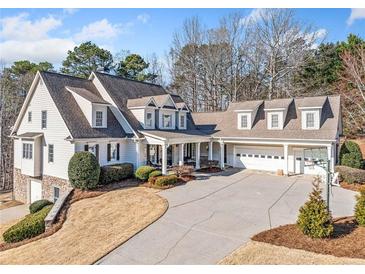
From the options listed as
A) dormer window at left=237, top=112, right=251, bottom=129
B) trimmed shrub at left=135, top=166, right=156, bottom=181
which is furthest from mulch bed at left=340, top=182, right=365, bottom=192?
trimmed shrub at left=135, top=166, right=156, bottom=181

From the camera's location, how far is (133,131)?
1950 centimetres

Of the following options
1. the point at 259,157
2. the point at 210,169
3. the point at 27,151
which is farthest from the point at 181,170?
the point at 27,151

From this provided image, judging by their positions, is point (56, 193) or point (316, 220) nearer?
point (316, 220)

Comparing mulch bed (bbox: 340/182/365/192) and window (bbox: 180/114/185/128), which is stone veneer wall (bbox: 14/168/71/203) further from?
mulch bed (bbox: 340/182/365/192)

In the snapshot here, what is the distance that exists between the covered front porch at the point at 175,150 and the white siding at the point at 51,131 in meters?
5.55

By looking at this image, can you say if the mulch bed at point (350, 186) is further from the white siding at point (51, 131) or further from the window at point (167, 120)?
the white siding at point (51, 131)

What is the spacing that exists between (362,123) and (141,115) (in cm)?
2823

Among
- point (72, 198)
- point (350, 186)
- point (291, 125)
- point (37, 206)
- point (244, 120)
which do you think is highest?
point (244, 120)

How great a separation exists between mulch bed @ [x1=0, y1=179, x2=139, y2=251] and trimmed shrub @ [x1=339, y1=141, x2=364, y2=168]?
15.0 meters

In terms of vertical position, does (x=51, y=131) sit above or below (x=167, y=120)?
below

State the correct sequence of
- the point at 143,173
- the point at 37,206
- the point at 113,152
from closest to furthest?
1. the point at 37,206
2. the point at 143,173
3. the point at 113,152

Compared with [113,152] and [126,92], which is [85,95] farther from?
[126,92]

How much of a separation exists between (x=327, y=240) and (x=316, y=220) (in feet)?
2.21

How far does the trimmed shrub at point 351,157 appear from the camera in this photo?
752 inches
